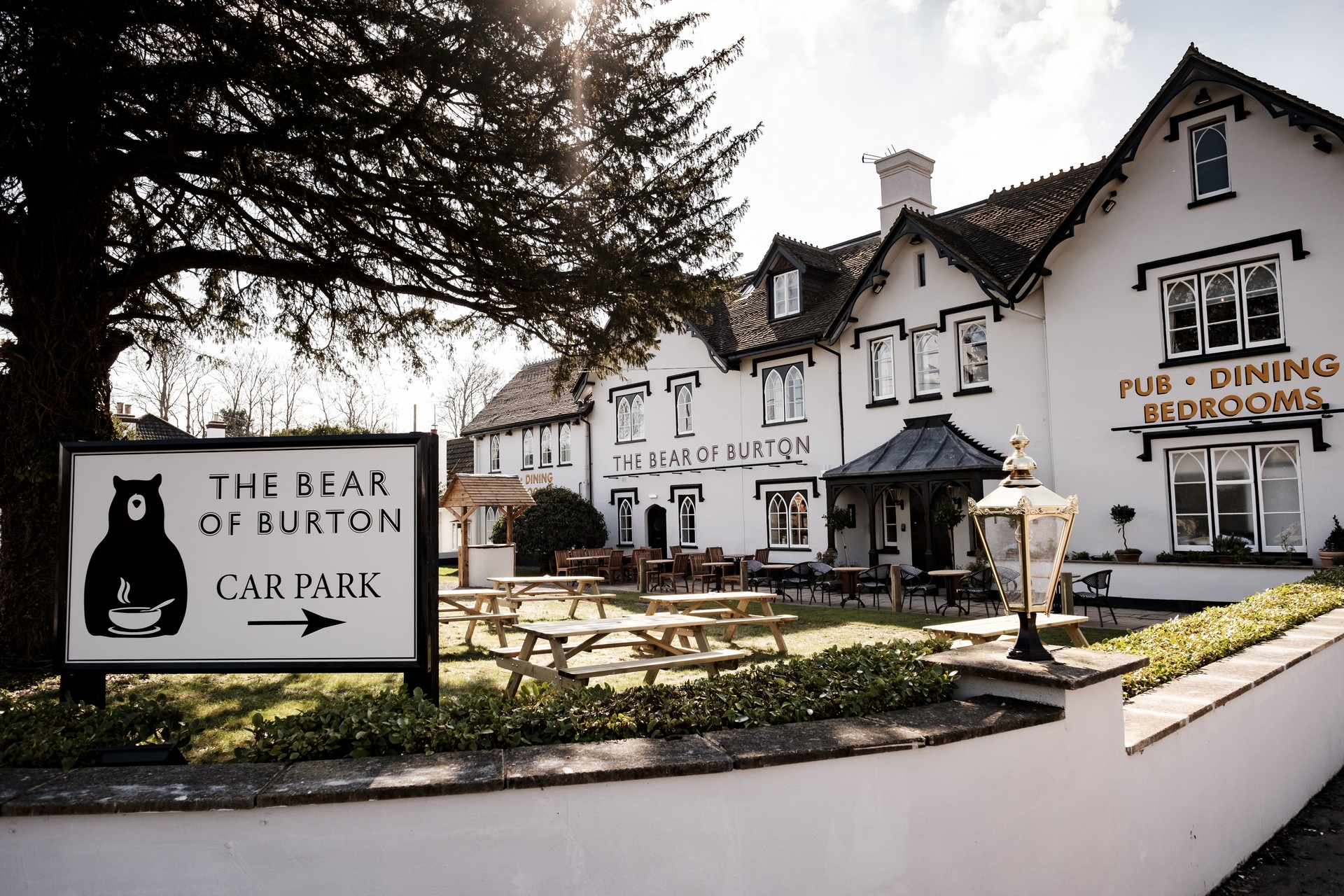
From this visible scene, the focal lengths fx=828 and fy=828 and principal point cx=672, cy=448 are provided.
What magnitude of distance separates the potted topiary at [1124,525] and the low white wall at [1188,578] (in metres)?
0.21

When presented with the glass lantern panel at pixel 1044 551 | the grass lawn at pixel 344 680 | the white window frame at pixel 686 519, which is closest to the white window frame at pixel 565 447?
the white window frame at pixel 686 519

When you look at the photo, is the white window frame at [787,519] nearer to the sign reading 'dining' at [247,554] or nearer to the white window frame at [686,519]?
the white window frame at [686,519]

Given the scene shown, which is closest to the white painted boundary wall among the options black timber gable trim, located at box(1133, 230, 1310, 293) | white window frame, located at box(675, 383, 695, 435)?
black timber gable trim, located at box(1133, 230, 1310, 293)

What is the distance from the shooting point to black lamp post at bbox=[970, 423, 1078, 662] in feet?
13.2

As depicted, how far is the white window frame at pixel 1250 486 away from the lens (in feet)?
44.5

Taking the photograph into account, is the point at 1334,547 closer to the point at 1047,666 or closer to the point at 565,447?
the point at 1047,666

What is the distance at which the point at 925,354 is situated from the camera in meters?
18.8

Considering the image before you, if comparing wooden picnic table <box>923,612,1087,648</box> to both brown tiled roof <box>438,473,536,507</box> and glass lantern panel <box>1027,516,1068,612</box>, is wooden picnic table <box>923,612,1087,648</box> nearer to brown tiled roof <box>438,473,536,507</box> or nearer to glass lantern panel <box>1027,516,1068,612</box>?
glass lantern panel <box>1027,516,1068,612</box>

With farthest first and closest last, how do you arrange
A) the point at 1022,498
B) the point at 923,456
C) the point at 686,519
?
the point at 686,519 < the point at 923,456 < the point at 1022,498

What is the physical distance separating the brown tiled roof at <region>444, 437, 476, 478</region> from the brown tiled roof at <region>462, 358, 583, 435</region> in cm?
438

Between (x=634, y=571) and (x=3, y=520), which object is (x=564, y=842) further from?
(x=634, y=571)

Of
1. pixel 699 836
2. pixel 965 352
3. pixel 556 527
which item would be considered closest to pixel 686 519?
pixel 556 527

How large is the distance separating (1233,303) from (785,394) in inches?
405

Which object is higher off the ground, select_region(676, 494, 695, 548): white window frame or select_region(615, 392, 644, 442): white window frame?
select_region(615, 392, 644, 442): white window frame
